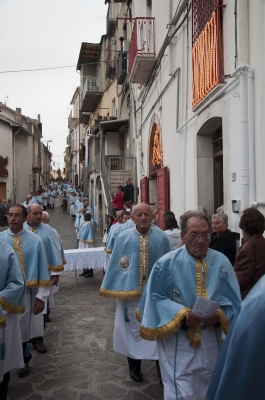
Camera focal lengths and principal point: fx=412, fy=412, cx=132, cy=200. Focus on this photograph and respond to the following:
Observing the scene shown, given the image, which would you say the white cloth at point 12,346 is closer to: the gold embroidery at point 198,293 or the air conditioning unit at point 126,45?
the gold embroidery at point 198,293

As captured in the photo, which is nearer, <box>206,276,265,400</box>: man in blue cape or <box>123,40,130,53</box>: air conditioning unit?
<box>206,276,265,400</box>: man in blue cape

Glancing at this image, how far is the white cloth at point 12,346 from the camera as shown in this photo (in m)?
3.80

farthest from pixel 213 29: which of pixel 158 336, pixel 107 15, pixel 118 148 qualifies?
pixel 107 15

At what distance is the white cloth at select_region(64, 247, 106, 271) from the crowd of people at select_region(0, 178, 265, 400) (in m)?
3.96

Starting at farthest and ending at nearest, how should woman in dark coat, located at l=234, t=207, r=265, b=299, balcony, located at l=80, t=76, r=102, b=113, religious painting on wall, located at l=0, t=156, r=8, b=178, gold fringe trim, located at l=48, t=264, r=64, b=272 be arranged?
1. religious painting on wall, located at l=0, t=156, r=8, b=178
2. balcony, located at l=80, t=76, r=102, b=113
3. gold fringe trim, located at l=48, t=264, r=64, b=272
4. woman in dark coat, located at l=234, t=207, r=265, b=299

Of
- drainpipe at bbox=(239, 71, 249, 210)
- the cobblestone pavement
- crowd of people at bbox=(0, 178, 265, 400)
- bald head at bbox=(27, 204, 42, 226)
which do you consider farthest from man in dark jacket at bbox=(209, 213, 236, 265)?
bald head at bbox=(27, 204, 42, 226)

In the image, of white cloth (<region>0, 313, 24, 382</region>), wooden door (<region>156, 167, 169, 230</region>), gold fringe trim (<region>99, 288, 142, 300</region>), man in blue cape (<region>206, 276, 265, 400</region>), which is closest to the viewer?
man in blue cape (<region>206, 276, 265, 400</region>)

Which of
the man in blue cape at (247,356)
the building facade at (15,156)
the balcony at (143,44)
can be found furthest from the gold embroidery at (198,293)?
the building facade at (15,156)

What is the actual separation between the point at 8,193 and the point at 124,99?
1384 cm

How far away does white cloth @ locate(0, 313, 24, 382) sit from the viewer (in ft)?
12.5

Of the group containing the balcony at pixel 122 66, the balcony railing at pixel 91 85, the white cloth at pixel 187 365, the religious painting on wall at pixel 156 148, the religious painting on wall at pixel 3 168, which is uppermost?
the balcony railing at pixel 91 85

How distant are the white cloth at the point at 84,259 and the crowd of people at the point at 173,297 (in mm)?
3960

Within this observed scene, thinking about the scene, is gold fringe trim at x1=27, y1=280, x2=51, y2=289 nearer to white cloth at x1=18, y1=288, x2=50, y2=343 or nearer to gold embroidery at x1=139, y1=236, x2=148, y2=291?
white cloth at x1=18, y1=288, x2=50, y2=343

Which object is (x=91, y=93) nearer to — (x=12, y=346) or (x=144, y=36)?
(x=144, y=36)
